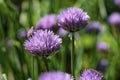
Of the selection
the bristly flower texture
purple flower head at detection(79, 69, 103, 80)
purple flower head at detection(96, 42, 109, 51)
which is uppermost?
the bristly flower texture

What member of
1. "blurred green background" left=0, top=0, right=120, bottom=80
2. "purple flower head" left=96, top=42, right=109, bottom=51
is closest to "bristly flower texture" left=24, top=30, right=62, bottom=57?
"blurred green background" left=0, top=0, right=120, bottom=80

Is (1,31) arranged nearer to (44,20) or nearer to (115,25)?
(44,20)

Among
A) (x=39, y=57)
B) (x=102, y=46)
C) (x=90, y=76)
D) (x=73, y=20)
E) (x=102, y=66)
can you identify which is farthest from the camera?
(x=102, y=46)

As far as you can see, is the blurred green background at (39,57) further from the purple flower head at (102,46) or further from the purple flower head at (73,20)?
the purple flower head at (73,20)

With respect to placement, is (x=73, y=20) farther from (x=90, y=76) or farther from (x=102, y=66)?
Result: (x=102, y=66)

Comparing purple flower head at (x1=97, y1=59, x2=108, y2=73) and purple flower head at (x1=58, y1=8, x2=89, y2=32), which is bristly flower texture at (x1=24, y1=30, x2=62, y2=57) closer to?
purple flower head at (x1=58, y1=8, x2=89, y2=32)

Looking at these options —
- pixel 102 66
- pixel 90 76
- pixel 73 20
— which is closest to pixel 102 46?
pixel 102 66
